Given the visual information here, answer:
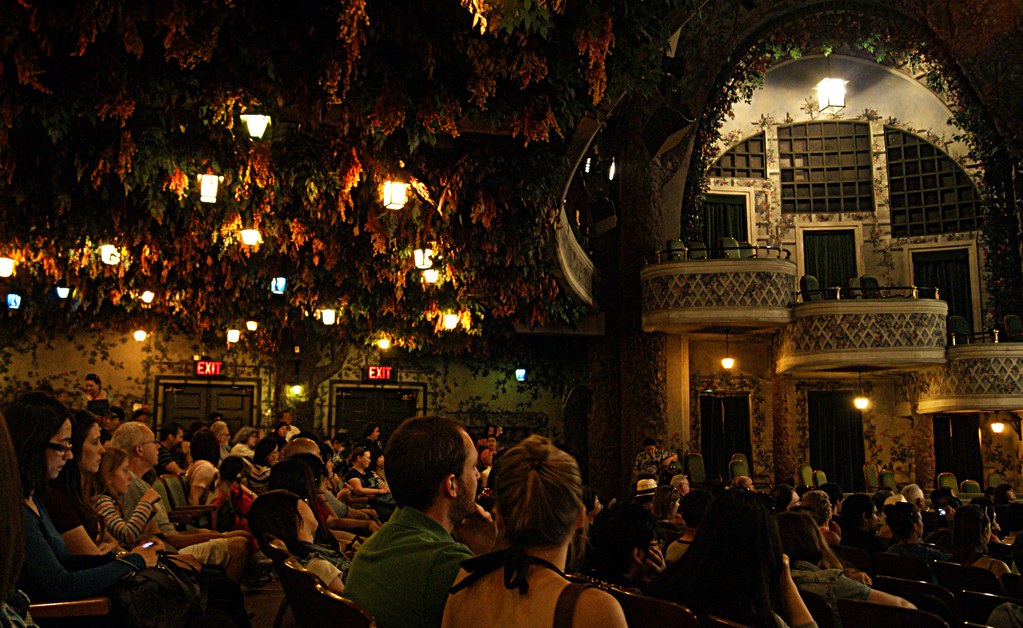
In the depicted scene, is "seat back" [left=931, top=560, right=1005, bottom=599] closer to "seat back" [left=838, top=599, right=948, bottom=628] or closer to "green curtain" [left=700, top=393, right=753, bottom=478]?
Result: "seat back" [left=838, top=599, right=948, bottom=628]


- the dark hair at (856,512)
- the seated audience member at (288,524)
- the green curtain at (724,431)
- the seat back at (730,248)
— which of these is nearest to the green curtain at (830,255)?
the green curtain at (724,431)

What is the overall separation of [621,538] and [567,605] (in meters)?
2.13

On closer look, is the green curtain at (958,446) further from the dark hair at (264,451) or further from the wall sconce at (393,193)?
the dark hair at (264,451)

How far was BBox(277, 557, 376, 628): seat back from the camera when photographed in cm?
227

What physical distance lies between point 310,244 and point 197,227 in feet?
6.41

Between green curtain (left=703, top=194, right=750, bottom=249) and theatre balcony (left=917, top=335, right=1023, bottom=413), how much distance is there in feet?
18.7

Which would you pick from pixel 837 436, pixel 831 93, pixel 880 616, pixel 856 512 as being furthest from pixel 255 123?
pixel 831 93

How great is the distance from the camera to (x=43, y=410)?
10.3 feet

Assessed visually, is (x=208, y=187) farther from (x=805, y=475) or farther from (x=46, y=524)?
(x=805, y=475)

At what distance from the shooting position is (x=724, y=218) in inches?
842

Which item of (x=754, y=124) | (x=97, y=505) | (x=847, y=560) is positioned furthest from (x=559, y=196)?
(x=754, y=124)

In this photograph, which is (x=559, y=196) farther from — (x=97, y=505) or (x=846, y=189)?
(x=846, y=189)

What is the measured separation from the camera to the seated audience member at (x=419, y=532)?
2.59m

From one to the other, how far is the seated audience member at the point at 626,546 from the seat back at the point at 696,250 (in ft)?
42.1
